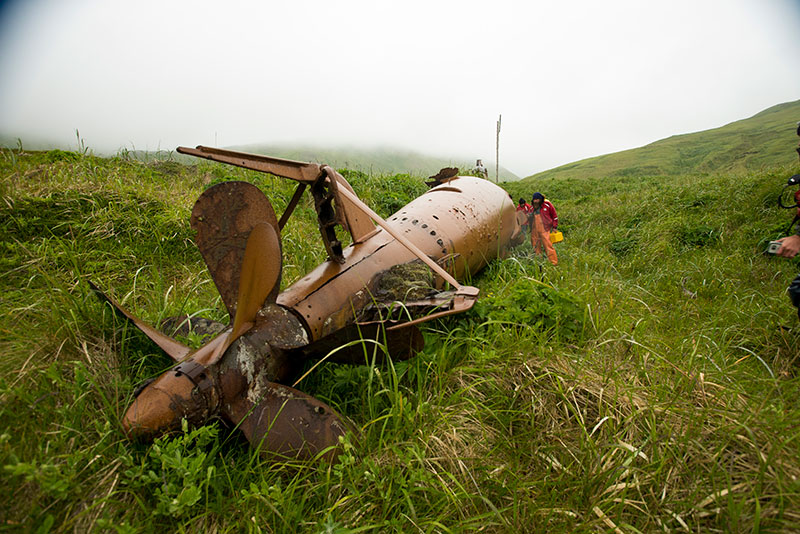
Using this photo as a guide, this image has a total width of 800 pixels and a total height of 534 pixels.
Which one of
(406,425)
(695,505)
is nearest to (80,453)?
(406,425)

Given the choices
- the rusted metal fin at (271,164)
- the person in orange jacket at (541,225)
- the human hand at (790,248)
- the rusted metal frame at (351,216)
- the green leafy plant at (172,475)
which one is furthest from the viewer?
the person in orange jacket at (541,225)

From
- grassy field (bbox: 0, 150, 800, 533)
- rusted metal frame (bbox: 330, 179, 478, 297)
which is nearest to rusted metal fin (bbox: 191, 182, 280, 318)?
rusted metal frame (bbox: 330, 179, 478, 297)

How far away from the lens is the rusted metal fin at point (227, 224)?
1.93m

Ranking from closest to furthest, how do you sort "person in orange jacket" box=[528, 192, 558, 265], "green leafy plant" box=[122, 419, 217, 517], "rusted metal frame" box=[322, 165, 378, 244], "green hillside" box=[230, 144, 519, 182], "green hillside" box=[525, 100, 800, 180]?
"green leafy plant" box=[122, 419, 217, 517]
"rusted metal frame" box=[322, 165, 378, 244]
"person in orange jacket" box=[528, 192, 558, 265]
"green hillside" box=[230, 144, 519, 182]
"green hillside" box=[525, 100, 800, 180]

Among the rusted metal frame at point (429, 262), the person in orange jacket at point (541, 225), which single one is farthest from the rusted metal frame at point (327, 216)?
the person in orange jacket at point (541, 225)

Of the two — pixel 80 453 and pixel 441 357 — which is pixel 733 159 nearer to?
pixel 441 357

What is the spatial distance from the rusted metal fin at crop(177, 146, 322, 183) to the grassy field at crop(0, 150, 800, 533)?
1.20 m

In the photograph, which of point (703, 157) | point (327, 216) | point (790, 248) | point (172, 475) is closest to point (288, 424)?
point (172, 475)

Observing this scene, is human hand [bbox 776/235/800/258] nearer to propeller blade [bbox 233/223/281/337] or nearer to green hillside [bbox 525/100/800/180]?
propeller blade [bbox 233/223/281/337]

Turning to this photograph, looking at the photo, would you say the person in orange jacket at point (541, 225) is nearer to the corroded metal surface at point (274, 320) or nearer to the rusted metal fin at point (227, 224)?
the corroded metal surface at point (274, 320)

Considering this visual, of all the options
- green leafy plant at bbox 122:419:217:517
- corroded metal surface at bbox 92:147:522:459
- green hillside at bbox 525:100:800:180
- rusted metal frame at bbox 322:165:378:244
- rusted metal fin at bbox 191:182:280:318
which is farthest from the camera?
green hillside at bbox 525:100:800:180

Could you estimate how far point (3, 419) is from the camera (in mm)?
1595

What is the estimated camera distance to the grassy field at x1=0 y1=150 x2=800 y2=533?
61.3 inches

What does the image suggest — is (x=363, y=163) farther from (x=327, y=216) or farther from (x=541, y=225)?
(x=327, y=216)
